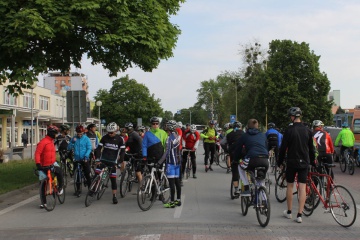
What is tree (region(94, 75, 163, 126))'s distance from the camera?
8200cm

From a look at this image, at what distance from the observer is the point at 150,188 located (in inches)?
355

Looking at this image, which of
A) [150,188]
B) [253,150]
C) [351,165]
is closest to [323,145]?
[253,150]

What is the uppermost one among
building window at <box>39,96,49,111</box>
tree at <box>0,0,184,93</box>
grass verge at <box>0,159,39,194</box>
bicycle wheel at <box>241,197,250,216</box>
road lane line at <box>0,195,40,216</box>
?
building window at <box>39,96,49,111</box>

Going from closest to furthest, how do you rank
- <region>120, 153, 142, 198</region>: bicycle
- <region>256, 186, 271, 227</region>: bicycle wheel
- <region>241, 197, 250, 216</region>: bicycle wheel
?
<region>256, 186, 271, 227</region>: bicycle wheel
<region>241, 197, 250, 216</region>: bicycle wheel
<region>120, 153, 142, 198</region>: bicycle

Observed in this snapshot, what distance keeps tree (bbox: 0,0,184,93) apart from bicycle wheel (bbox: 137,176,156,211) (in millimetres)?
4324

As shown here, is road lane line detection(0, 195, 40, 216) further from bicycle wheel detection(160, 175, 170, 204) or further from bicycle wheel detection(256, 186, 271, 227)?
bicycle wheel detection(256, 186, 271, 227)

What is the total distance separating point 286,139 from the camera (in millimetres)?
7641

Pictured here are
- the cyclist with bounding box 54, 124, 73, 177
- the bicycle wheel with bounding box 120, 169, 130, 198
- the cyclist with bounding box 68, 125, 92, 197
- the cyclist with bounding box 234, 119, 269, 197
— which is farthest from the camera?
the cyclist with bounding box 54, 124, 73, 177

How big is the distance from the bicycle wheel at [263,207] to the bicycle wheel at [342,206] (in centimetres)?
119

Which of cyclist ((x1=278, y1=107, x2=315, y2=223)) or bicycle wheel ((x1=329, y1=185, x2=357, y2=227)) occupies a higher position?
cyclist ((x1=278, y1=107, x2=315, y2=223))

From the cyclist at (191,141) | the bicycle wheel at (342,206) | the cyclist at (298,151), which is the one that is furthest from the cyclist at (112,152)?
the cyclist at (191,141)

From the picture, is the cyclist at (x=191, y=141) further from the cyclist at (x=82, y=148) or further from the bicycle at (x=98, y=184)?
the bicycle at (x=98, y=184)

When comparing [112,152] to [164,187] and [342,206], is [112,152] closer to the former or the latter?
[164,187]

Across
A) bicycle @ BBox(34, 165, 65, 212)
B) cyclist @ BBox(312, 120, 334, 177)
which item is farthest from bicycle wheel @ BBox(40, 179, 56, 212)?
cyclist @ BBox(312, 120, 334, 177)
